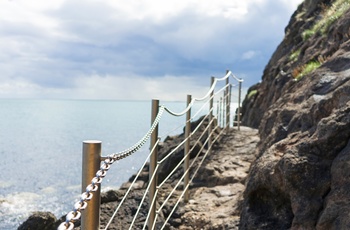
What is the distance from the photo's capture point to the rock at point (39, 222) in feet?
30.5

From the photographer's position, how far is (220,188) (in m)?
7.42

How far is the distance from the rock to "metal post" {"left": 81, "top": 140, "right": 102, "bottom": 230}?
7.03m

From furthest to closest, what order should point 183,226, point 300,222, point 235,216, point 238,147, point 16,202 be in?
1. point 16,202
2. point 238,147
3. point 183,226
4. point 235,216
5. point 300,222

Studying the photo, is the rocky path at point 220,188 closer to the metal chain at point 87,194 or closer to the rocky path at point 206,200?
the rocky path at point 206,200

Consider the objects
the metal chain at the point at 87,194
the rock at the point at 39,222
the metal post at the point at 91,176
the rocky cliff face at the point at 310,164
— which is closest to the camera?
the metal chain at the point at 87,194

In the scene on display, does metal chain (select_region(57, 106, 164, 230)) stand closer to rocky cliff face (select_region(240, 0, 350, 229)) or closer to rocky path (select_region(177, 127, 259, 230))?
rocky cliff face (select_region(240, 0, 350, 229))

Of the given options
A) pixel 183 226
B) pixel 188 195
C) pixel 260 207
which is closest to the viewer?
pixel 260 207

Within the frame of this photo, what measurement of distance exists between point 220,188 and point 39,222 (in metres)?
4.00

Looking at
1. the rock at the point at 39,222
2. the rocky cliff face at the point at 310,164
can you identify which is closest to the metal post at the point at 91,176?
the rocky cliff face at the point at 310,164

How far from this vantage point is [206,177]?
7.94m

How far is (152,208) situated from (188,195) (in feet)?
6.95

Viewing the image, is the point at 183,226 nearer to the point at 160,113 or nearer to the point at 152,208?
the point at 152,208

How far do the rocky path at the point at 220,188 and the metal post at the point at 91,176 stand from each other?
3.18 metres

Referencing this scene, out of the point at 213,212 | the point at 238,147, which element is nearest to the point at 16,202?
the point at 238,147
